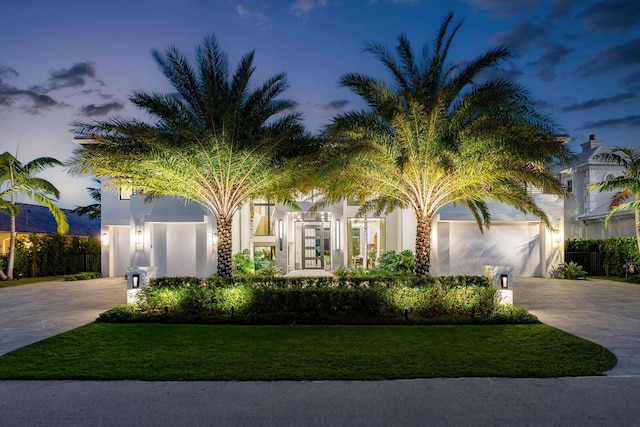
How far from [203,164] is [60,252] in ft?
53.6

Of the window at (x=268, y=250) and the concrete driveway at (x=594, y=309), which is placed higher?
the window at (x=268, y=250)

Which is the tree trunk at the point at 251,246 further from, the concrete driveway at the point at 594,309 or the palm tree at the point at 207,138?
the concrete driveway at the point at 594,309

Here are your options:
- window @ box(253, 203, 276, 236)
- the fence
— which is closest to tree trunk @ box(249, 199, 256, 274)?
window @ box(253, 203, 276, 236)

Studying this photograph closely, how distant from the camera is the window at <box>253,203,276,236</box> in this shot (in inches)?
807

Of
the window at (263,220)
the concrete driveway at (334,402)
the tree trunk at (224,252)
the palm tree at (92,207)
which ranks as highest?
the palm tree at (92,207)

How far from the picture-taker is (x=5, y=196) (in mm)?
19938

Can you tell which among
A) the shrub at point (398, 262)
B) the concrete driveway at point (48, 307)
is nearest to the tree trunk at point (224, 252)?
the concrete driveway at point (48, 307)

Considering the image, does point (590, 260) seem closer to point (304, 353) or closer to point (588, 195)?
point (588, 195)

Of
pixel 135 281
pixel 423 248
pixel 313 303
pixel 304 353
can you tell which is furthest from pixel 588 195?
pixel 135 281

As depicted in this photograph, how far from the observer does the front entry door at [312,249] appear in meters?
21.1

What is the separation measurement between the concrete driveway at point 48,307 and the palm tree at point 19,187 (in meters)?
3.73

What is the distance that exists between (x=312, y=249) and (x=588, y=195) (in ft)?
59.3

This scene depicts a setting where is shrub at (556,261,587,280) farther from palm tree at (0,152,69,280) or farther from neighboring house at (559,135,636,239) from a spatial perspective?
palm tree at (0,152,69,280)

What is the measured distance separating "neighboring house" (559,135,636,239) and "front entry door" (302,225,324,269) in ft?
49.5
